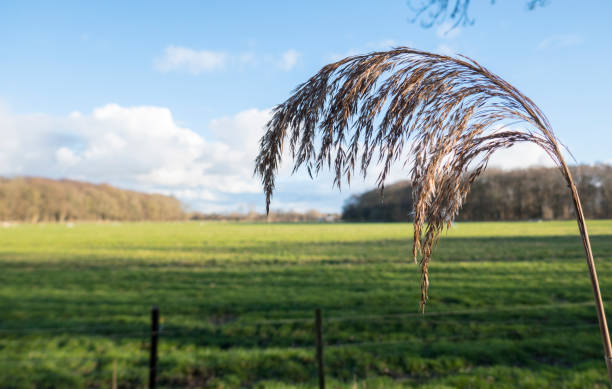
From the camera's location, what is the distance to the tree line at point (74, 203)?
13112 cm

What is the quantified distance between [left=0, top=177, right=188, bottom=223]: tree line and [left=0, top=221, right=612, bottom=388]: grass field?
459ft

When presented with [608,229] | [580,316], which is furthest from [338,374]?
[608,229]

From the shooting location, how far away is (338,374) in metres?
6.50

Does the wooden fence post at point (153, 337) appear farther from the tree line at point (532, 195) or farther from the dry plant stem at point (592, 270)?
the tree line at point (532, 195)

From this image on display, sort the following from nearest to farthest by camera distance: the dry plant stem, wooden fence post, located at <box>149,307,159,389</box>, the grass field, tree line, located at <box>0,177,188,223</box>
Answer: the dry plant stem, wooden fence post, located at <box>149,307,159,389</box>, the grass field, tree line, located at <box>0,177,188,223</box>

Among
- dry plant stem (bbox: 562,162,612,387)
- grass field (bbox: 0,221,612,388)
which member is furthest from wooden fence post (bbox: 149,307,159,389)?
dry plant stem (bbox: 562,162,612,387)

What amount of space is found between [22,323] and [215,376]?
23.4 feet

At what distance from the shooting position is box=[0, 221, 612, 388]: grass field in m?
6.48

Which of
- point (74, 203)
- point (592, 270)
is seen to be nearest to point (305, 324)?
point (592, 270)

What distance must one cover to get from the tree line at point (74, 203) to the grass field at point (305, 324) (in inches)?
5504

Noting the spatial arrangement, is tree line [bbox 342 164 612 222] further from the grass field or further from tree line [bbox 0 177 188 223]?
tree line [bbox 0 177 188 223]

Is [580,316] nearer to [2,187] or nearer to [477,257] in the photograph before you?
[477,257]

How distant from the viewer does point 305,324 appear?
364 inches

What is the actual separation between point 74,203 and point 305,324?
162 metres
